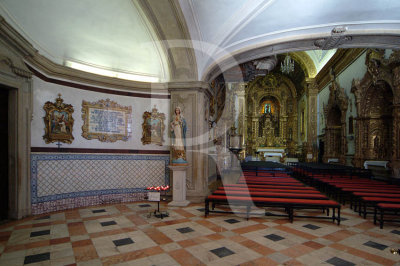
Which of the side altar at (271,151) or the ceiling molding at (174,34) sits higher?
the ceiling molding at (174,34)

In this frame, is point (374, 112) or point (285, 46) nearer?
point (285, 46)

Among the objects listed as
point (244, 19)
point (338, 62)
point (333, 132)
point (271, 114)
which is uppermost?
point (338, 62)

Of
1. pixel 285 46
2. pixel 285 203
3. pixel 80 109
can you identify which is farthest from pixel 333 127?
pixel 80 109

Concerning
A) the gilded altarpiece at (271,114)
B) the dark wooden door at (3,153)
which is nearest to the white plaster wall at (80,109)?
the dark wooden door at (3,153)


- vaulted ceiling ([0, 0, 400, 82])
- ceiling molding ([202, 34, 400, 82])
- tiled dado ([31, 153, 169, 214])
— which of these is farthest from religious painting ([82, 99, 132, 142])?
ceiling molding ([202, 34, 400, 82])

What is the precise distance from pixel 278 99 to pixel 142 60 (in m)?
21.7

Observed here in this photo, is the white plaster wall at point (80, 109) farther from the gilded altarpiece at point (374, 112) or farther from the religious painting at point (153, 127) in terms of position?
the gilded altarpiece at point (374, 112)

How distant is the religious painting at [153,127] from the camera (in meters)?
7.01

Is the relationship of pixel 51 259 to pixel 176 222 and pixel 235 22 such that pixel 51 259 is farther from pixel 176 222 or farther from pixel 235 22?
pixel 235 22

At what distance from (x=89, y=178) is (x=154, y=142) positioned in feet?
6.89

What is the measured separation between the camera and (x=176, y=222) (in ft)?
15.5

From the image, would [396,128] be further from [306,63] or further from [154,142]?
[306,63]

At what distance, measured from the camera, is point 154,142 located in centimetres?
709

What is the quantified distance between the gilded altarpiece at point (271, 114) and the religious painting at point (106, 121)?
19.6 metres
